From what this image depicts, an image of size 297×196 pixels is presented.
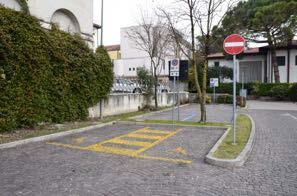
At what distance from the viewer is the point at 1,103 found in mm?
10281

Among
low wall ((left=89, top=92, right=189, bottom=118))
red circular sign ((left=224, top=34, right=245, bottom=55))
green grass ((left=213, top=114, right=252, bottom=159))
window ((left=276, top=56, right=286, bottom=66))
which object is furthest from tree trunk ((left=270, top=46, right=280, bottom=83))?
red circular sign ((left=224, top=34, right=245, bottom=55))

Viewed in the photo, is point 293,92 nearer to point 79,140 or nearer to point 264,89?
point 264,89

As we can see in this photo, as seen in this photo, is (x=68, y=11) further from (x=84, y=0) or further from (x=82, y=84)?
(x=82, y=84)

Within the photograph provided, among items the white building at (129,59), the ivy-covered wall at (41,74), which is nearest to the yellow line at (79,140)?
the ivy-covered wall at (41,74)

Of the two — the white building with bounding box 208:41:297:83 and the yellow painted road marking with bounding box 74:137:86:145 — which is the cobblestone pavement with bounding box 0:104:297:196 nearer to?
the yellow painted road marking with bounding box 74:137:86:145

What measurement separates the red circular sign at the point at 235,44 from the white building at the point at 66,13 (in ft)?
28.1

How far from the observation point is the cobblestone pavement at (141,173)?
5.40m

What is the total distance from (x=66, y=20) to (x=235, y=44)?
1123 cm

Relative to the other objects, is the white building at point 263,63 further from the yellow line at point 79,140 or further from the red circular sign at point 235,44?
the yellow line at point 79,140

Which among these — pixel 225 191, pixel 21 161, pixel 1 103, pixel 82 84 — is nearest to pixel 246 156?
pixel 225 191

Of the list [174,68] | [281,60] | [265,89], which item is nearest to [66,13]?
[174,68]

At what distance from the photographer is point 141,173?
6.39 meters

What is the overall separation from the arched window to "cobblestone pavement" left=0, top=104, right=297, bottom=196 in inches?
352

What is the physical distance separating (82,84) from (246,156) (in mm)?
8670
